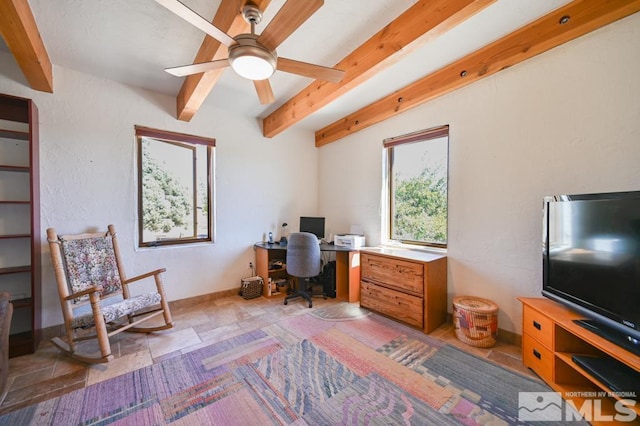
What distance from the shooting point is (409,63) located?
243 cm

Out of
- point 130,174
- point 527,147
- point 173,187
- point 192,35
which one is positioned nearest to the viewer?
point 192,35

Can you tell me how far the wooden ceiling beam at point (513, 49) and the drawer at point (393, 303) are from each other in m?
2.19

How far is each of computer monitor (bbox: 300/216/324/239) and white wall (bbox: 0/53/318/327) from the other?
356 millimetres

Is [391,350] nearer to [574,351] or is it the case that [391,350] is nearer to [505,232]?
[574,351]

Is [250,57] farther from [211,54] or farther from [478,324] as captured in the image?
[478,324]

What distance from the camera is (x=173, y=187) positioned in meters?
3.24

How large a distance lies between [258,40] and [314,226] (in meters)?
2.78

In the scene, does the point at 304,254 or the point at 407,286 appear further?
the point at 304,254

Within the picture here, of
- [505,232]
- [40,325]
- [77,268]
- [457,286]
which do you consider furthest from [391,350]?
[40,325]

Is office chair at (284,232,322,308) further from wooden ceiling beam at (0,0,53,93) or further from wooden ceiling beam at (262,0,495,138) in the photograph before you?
wooden ceiling beam at (0,0,53,93)

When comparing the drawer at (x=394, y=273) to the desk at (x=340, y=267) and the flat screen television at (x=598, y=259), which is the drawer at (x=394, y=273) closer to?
the desk at (x=340, y=267)

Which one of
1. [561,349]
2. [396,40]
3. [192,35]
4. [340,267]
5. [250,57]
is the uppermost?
[192,35]

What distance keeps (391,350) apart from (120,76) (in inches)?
155

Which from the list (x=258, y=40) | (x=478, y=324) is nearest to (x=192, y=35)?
(x=258, y=40)
